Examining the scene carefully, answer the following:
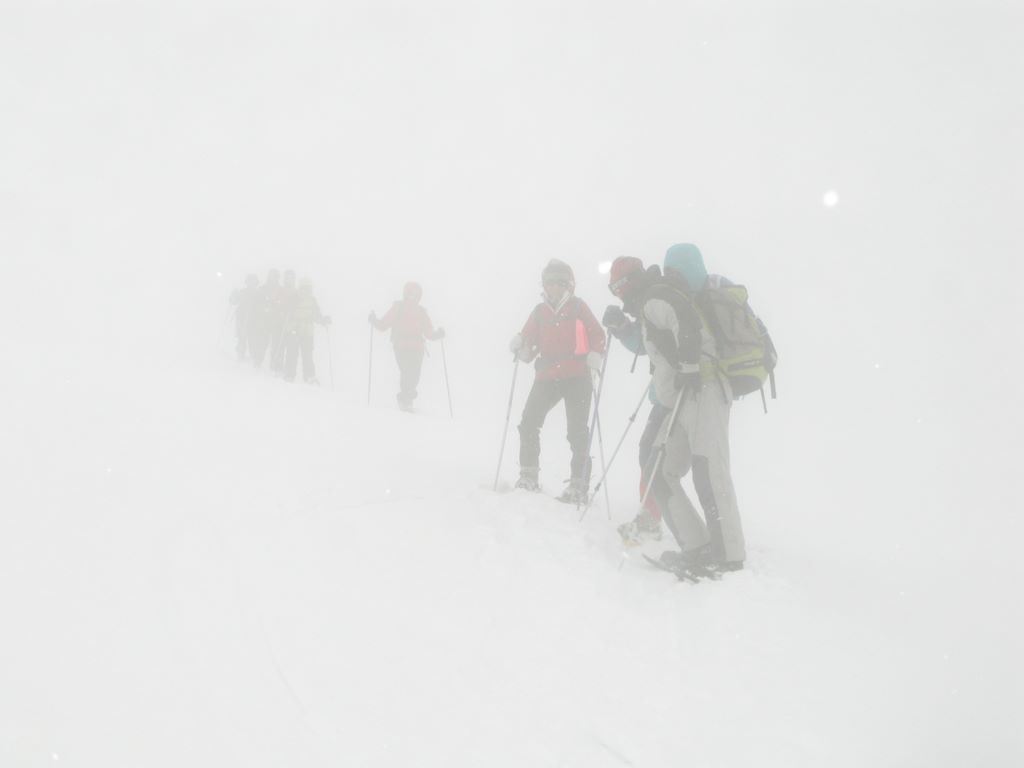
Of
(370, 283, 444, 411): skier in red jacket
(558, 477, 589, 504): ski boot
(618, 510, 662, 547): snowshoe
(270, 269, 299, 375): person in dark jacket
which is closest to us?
(618, 510, 662, 547): snowshoe

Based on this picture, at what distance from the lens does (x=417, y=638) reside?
3.54 metres

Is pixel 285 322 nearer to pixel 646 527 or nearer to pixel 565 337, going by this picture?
pixel 565 337

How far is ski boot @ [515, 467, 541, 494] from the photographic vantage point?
6.47 meters

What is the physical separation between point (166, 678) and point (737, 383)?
3669 millimetres

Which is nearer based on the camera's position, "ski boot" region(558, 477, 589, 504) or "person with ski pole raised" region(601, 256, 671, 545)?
"person with ski pole raised" region(601, 256, 671, 545)

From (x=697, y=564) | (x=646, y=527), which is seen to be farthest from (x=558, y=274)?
(x=697, y=564)

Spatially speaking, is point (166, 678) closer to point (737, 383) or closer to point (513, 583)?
point (513, 583)

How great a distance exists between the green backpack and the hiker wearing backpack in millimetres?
29

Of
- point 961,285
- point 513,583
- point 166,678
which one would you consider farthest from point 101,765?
point 961,285

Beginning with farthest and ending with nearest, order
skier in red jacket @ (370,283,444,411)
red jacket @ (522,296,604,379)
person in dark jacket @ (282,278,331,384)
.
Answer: person in dark jacket @ (282,278,331,384), skier in red jacket @ (370,283,444,411), red jacket @ (522,296,604,379)

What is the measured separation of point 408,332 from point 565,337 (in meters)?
5.89

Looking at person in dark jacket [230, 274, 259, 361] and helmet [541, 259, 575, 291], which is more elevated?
helmet [541, 259, 575, 291]

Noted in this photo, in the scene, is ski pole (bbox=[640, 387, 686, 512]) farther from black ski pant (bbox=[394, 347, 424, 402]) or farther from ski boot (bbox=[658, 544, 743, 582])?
black ski pant (bbox=[394, 347, 424, 402])

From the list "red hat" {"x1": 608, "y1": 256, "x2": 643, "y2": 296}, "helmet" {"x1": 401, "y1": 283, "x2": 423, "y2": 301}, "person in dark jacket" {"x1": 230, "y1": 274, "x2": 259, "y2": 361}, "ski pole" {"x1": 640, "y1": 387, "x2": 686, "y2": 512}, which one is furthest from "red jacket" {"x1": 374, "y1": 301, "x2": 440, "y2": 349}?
"ski pole" {"x1": 640, "y1": 387, "x2": 686, "y2": 512}
